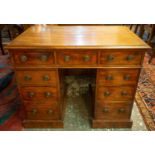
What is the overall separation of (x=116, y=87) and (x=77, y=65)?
14.9 inches

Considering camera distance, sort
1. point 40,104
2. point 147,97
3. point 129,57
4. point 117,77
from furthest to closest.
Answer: point 147,97 < point 40,104 < point 117,77 < point 129,57

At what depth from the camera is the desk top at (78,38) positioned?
1.05 meters

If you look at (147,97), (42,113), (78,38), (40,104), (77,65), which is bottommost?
(147,97)

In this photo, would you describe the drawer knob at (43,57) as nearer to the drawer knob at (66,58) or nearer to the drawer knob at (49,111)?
the drawer knob at (66,58)

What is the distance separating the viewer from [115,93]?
1264 mm

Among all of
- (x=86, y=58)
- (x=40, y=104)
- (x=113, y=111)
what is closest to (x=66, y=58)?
(x=86, y=58)

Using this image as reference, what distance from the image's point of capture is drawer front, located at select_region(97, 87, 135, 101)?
4.08 ft

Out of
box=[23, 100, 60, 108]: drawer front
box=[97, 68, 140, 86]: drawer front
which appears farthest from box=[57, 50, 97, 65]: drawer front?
box=[23, 100, 60, 108]: drawer front

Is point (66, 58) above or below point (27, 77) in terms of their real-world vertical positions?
above

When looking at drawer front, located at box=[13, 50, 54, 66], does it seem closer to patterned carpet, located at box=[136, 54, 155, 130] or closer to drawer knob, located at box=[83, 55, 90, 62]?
drawer knob, located at box=[83, 55, 90, 62]

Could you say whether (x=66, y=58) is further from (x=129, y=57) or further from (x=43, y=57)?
(x=129, y=57)

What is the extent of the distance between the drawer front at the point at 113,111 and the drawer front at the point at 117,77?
8.5 inches
